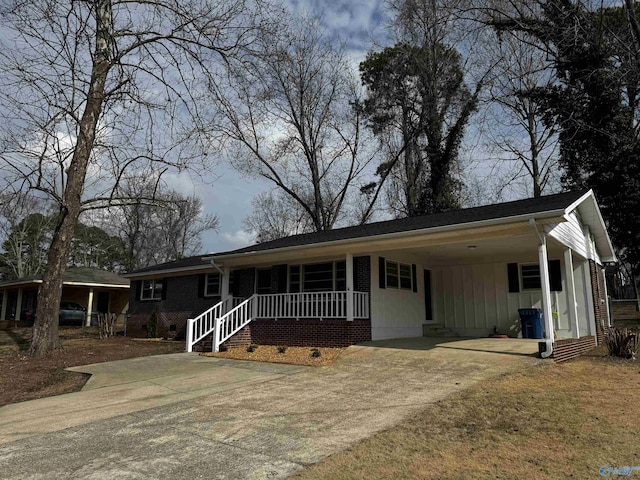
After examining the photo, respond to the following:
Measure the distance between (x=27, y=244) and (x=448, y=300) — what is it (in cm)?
4829

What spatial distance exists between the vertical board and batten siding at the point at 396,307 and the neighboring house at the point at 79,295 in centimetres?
1930

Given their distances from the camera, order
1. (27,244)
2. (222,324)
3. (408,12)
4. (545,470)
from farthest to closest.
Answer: (27,244), (408,12), (222,324), (545,470)

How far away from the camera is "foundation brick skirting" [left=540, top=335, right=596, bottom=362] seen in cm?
935

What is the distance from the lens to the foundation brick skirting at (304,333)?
12.7 meters

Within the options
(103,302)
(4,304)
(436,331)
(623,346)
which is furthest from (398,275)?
(4,304)

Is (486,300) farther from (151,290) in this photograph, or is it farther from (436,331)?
(151,290)

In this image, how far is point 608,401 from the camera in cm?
632

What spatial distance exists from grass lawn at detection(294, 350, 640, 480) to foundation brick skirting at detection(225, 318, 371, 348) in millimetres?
5460

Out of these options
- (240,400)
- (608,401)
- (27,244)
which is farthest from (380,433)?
(27,244)

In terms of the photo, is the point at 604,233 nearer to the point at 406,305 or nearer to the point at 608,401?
the point at 406,305

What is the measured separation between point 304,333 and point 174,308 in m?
8.40

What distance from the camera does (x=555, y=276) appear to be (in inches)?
529

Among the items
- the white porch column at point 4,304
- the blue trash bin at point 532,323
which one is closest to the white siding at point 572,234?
the blue trash bin at point 532,323

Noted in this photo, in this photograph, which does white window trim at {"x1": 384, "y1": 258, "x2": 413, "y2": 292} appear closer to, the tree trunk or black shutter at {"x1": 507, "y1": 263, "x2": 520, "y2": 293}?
black shutter at {"x1": 507, "y1": 263, "x2": 520, "y2": 293}
